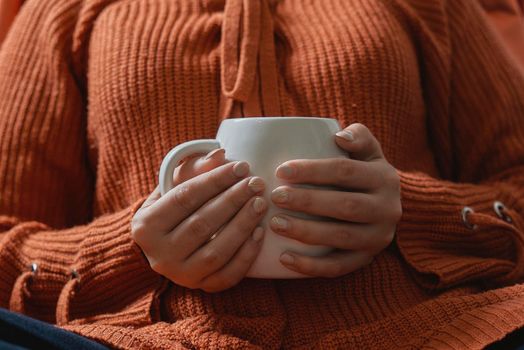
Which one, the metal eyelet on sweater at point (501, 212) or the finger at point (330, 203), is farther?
the metal eyelet on sweater at point (501, 212)

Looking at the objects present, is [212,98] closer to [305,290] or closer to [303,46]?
[303,46]

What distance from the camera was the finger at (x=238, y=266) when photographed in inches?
18.2

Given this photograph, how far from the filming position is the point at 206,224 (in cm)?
47

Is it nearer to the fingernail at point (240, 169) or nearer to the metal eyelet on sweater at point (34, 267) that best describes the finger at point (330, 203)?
the fingernail at point (240, 169)

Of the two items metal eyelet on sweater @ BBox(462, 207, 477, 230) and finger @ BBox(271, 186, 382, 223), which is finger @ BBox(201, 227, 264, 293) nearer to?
finger @ BBox(271, 186, 382, 223)

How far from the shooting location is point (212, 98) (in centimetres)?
66

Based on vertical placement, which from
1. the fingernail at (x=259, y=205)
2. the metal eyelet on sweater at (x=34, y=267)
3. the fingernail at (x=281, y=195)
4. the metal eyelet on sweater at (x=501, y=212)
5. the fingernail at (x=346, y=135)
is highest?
the fingernail at (x=346, y=135)

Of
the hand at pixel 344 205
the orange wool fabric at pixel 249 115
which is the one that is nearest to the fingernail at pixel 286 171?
the hand at pixel 344 205

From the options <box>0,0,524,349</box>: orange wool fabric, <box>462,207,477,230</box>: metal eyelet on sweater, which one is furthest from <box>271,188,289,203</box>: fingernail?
<box>462,207,477,230</box>: metal eyelet on sweater

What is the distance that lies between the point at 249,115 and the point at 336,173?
0.20 m

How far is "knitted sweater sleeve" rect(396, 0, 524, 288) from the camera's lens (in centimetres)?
61

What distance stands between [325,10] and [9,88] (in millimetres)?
378

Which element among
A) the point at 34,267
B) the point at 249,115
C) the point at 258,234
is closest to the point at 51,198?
the point at 34,267

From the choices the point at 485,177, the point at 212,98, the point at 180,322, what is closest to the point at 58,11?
the point at 212,98
